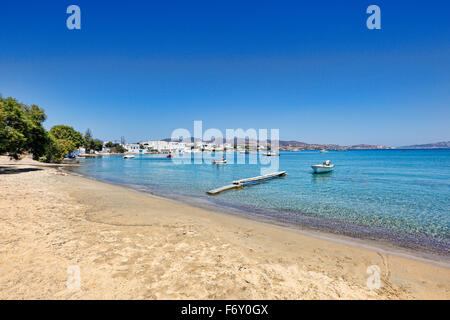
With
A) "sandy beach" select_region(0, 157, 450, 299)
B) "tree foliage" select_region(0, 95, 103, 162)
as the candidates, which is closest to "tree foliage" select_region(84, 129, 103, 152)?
"tree foliage" select_region(0, 95, 103, 162)

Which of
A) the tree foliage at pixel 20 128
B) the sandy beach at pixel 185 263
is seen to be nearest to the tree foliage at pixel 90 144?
the tree foliage at pixel 20 128

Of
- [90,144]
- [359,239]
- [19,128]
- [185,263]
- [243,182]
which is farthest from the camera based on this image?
[90,144]

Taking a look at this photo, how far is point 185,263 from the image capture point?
5.04 m

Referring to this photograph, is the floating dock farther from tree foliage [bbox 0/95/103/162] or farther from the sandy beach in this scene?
tree foliage [bbox 0/95/103/162]

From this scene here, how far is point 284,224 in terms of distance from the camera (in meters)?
9.86

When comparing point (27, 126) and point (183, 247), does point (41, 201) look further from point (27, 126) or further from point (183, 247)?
point (27, 126)

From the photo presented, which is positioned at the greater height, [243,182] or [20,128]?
[20,128]

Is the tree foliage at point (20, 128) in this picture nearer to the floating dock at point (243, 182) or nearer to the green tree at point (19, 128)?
the green tree at point (19, 128)

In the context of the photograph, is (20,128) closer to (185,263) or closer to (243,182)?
(243,182)

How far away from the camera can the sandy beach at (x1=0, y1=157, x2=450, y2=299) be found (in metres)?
3.96

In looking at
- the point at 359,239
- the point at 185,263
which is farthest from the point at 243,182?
the point at 185,263

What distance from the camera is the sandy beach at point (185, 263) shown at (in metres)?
3.96
